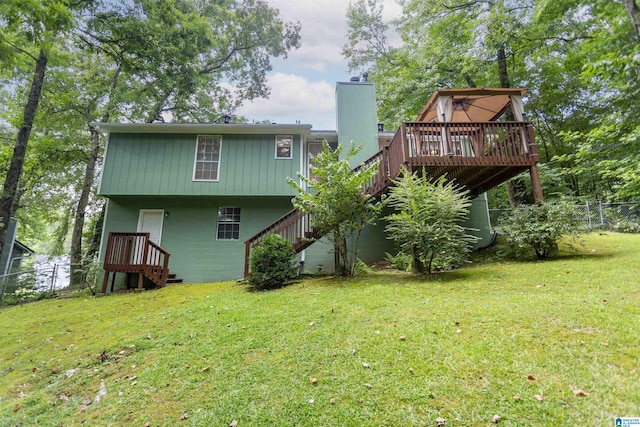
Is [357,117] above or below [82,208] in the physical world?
above

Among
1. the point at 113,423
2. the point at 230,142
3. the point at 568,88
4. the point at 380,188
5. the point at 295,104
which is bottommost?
the point at 113,423

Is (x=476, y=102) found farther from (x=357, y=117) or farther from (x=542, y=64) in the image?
(x=542, y=64)

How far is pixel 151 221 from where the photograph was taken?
35.7ft

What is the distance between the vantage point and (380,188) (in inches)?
319

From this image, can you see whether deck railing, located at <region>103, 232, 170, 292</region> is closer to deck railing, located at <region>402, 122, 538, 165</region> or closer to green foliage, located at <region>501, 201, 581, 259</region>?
deck railing, located at <region>402, 122, 538, 165</region>

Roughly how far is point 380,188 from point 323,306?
4.23m

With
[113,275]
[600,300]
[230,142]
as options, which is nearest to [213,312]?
[600,300]

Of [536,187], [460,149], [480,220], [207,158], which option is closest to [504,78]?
[480,220]

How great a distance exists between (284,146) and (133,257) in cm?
612

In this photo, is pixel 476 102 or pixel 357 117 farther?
pixel 357 117

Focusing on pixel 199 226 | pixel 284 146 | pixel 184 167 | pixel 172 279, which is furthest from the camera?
pixel 284 146

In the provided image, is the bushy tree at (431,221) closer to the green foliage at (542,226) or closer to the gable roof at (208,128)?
the green foliage at (542,226)

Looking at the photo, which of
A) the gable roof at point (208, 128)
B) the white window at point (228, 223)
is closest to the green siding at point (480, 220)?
the gable roof at point (208, 128)

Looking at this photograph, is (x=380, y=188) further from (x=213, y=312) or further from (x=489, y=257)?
(x=213, y=312)
